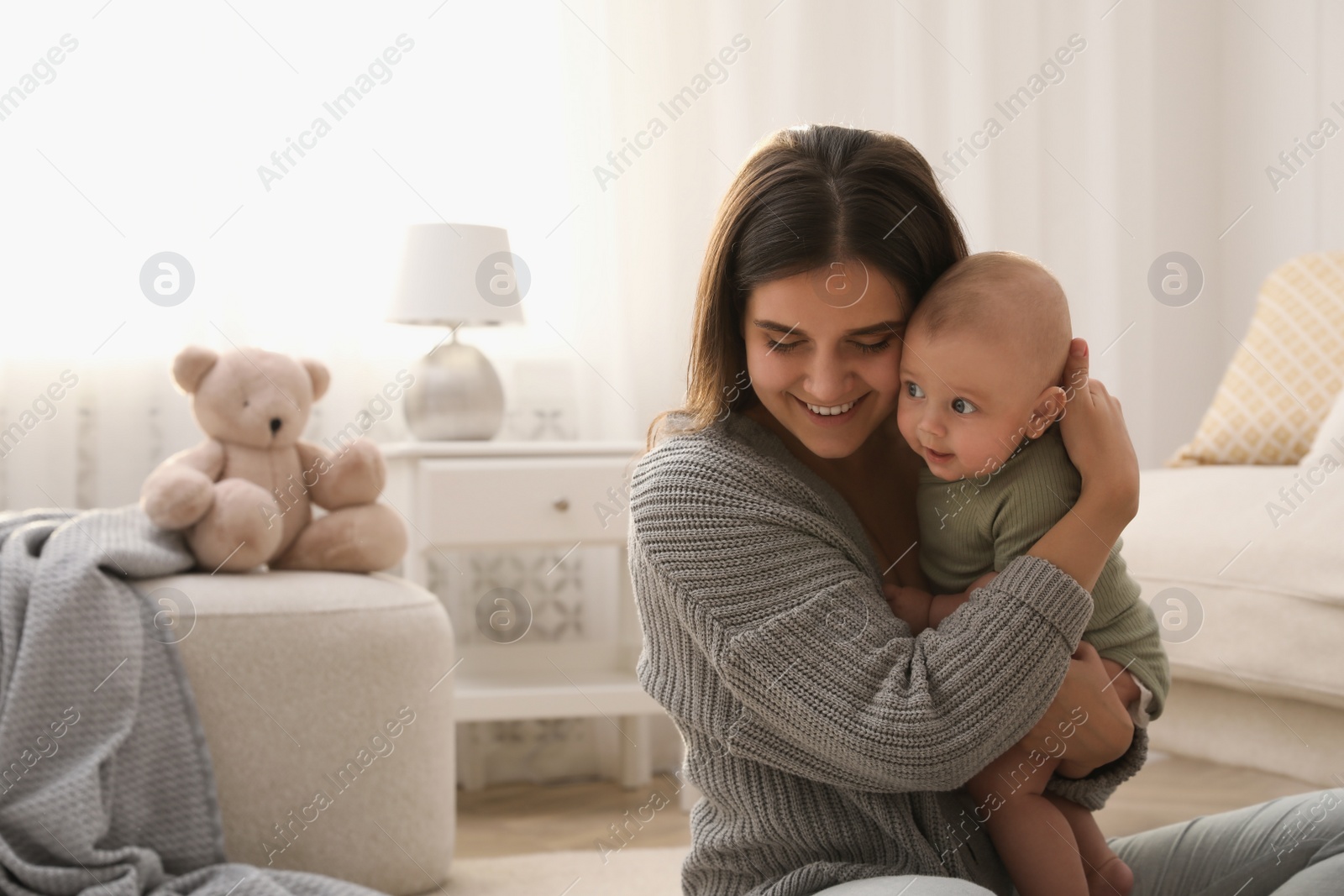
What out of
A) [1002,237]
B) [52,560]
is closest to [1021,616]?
[52,560]

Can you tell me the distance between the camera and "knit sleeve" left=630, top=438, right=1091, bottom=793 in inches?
32.7

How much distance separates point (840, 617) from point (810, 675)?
51 mm

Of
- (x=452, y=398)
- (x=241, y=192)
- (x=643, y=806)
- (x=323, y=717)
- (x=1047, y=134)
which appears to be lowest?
(x=643, y=806)

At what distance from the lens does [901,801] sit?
0.91 metres

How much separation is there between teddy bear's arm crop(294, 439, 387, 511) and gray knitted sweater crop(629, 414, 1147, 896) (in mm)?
1113

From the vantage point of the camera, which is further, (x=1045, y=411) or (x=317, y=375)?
(x=317, y=375)

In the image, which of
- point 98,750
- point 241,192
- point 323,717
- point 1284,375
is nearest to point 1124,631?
point 323,717

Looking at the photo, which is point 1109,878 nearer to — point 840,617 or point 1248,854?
point 1248,854

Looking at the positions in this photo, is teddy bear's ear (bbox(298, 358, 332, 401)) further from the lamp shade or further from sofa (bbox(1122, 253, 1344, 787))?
sofa (bbox(1122, 253, 1344, 787))

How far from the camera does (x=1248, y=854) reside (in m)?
0.99

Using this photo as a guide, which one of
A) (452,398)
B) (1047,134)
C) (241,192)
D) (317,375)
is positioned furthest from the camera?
(1047,134)

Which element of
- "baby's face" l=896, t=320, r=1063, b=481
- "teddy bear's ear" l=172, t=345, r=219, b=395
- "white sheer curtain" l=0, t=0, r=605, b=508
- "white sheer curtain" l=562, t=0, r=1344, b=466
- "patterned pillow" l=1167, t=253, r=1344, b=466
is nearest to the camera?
"baby's face" l=896, t=320, r=1063, b=481

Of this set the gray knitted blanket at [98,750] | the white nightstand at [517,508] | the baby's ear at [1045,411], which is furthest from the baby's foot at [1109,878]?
the white nightstand at [517,508]

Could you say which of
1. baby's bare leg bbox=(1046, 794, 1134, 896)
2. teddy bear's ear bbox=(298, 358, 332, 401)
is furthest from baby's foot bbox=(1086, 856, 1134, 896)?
teddy bear's ear bbox=(298, 358, 332, 401)
